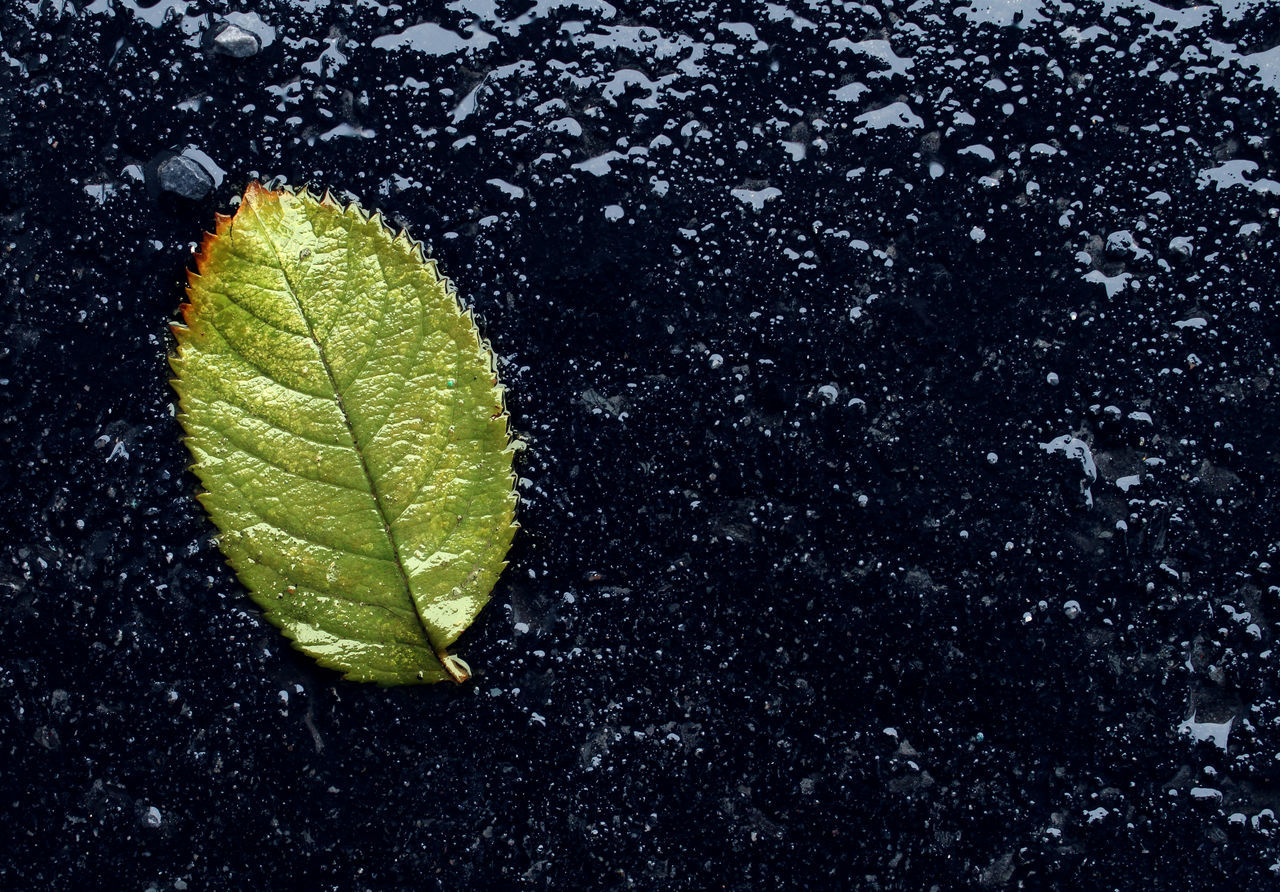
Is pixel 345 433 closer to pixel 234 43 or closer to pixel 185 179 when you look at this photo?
pixel 185 179

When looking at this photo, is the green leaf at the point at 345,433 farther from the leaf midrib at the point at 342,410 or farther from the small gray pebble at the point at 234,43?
the small gray pebble at the point at 234,43

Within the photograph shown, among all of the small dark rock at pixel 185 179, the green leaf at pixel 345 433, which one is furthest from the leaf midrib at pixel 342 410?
the small dark rock at pixel 185 179

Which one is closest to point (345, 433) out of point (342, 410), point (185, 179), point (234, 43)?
point (342, 410)

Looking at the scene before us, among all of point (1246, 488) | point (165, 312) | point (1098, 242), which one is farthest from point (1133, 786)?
point (165, 312)

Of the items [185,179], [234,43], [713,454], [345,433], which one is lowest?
[713,454]

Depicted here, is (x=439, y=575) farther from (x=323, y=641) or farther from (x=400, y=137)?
(x=400, y=137)

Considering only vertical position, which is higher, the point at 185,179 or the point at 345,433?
the point at 185,179

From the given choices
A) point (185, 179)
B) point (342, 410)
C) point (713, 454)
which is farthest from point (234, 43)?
point (713, 454)
